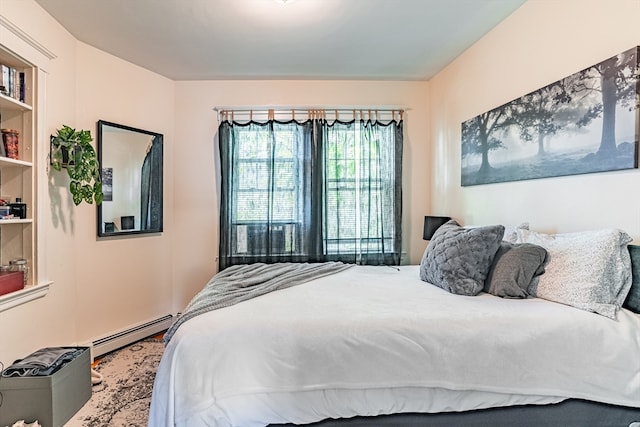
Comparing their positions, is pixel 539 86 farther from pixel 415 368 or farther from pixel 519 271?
pixel 415 368

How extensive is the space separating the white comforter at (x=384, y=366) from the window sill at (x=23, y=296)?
129 cm

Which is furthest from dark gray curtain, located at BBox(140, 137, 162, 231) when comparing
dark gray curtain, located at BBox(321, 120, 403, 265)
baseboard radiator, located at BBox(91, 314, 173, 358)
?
dark gray curtain, located at BBox(321, 120, 403, 265)

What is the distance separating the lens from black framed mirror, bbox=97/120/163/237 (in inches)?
113

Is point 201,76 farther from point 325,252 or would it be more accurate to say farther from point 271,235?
point 325,252

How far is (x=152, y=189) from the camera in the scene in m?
3.22

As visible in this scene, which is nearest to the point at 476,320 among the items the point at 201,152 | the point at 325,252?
the point at 325,252

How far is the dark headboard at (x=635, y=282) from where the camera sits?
4.69 ft

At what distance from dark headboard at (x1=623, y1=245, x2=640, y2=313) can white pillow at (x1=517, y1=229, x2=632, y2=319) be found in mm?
20

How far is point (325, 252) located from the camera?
3.42 metres

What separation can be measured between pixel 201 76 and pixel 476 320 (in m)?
3.32

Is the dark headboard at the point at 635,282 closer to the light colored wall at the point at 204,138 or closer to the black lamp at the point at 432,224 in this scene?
the black lamp at the point at 432,224

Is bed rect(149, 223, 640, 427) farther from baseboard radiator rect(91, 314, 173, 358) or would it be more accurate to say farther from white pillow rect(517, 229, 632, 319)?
baseboard radiator rect(91, 314, 173, 358)

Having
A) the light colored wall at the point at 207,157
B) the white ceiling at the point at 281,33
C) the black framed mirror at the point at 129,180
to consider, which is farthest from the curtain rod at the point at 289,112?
the black framed mirror at the point at 129,180

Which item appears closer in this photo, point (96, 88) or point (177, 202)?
point (96, 88)
